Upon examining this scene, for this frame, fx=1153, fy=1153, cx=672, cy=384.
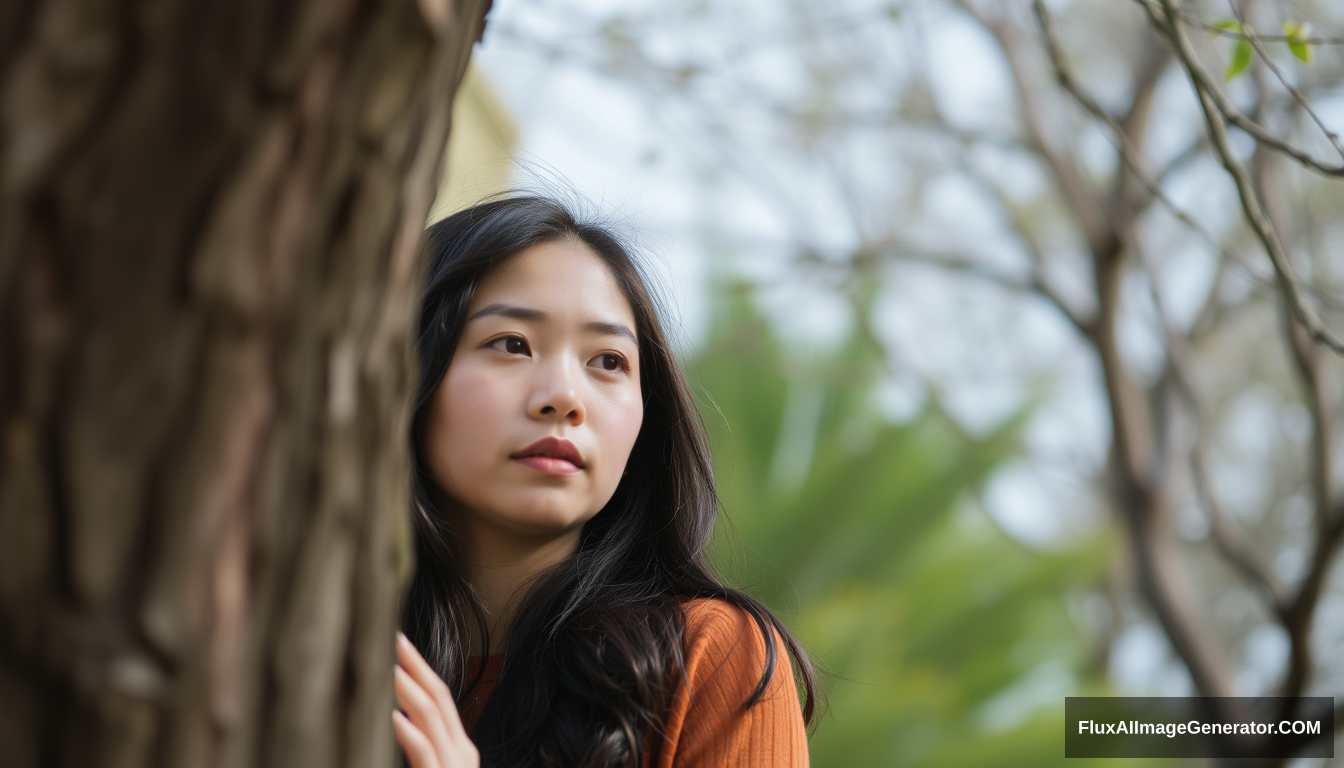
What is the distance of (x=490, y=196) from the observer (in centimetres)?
171

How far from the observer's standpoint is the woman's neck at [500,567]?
1.41 meters

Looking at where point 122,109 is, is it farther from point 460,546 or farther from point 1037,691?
point 1037,691

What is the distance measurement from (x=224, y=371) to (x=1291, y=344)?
344 centimetres

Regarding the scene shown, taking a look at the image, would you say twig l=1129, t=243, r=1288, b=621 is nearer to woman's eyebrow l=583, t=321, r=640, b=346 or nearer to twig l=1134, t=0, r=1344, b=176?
twig l=1134, t=0, r=1344, b=176

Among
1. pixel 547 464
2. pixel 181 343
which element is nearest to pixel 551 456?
pixel 547 464

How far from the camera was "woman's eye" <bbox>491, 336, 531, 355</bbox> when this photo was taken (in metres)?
1.35

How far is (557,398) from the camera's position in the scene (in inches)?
50.8

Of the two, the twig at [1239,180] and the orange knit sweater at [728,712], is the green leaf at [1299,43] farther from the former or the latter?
the orange knit sweater at [728,712]

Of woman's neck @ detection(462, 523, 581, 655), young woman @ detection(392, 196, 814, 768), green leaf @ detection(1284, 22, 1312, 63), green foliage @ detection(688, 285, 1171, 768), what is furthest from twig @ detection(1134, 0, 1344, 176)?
green foliage @ detection(688, 285, 1171, 768)

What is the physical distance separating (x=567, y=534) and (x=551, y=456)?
0.18 metres

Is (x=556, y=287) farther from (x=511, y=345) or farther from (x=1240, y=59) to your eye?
(x=1240, y=59)

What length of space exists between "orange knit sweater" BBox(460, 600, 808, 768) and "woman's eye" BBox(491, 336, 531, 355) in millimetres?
373

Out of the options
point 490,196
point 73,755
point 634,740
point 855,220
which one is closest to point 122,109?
point 73,755

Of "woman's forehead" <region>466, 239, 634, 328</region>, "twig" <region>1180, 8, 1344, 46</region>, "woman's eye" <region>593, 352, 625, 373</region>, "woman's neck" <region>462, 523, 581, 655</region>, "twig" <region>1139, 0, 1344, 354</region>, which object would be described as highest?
"twig" <region>1180, 8, 1344, 46</region>
